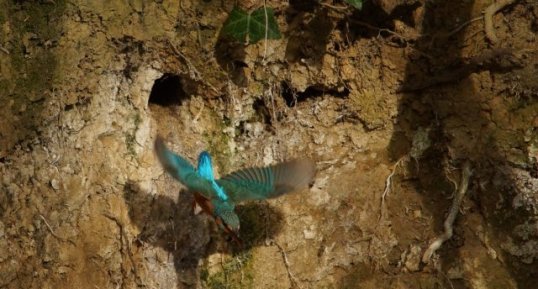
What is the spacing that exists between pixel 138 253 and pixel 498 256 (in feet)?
5.05

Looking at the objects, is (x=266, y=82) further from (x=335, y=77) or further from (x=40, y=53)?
(x=40, y=53)

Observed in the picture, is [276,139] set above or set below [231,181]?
above

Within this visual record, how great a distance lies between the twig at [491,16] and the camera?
305 centimetres

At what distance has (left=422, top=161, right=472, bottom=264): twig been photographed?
3104 mm

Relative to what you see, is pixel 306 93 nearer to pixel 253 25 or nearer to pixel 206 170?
pixel 253 25

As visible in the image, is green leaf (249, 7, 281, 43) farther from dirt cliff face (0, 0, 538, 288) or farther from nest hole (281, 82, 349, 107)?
nest hole (281, 82, 349, 107)

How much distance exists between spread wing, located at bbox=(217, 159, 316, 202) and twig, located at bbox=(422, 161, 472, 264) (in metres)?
0.63

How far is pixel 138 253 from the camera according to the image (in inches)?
126

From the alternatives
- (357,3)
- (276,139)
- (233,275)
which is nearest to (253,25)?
(357,3)

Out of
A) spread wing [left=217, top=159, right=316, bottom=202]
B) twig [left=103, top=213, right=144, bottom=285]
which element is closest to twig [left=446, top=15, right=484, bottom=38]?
spread wing [left=217, top=159, right=316, bottom=202]

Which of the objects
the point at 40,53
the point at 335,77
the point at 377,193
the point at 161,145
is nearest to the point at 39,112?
the point at 40,53

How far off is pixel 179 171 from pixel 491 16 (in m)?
1.46

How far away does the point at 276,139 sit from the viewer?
11.1 ft

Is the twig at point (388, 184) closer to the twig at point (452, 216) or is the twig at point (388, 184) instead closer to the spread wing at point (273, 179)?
the twig at point (452, 216)
